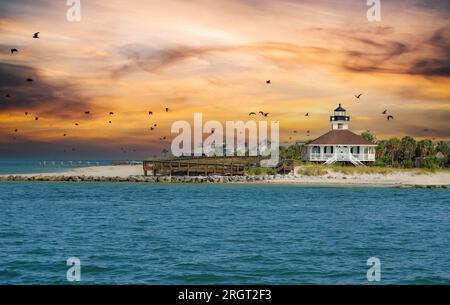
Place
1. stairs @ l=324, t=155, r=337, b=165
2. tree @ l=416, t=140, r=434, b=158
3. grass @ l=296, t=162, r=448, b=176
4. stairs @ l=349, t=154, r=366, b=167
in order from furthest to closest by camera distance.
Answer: tree @ l=416, t=140, r=434, b=158, stairs @ l=324, t=155, r=337, b=165, stairs @ l=349, t=154, r=366, b=167, grass @ l=296, t=162, r=448, b=176

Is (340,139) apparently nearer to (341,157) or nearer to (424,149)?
(341,157)

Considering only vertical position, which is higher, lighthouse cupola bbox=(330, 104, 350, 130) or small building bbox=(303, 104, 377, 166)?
lighthouse cupola bbox=(330, 104, 350, 130)

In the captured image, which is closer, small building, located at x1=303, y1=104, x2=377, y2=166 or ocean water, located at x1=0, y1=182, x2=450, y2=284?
ocean water, located at x1=0, y1=182, x2=450, y2=284

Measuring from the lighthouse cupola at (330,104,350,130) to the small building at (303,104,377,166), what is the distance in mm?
2904

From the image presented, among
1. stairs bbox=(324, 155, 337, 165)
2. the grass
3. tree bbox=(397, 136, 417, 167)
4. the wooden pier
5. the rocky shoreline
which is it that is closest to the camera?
the rocky shoreline

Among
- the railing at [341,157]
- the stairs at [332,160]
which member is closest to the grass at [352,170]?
the stairs at [332,160]

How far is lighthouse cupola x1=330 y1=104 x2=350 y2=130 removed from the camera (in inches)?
3428

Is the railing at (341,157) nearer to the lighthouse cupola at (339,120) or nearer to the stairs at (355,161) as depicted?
the stairs at (355,161)

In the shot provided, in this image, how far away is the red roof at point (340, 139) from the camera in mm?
80750

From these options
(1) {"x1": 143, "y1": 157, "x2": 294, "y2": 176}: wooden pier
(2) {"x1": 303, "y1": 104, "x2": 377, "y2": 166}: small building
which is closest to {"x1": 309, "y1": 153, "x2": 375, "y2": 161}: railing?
(2) {"x1": 303, "y1": 104, "x2": 377, "y2": 166}: small building

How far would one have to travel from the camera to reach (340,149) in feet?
266

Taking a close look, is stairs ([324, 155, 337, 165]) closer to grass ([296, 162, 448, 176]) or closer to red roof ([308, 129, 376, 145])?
red roof ([308, 129, 376, 145])

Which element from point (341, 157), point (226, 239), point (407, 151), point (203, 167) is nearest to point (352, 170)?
point (341, 157)

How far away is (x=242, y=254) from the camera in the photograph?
23.5 metres
